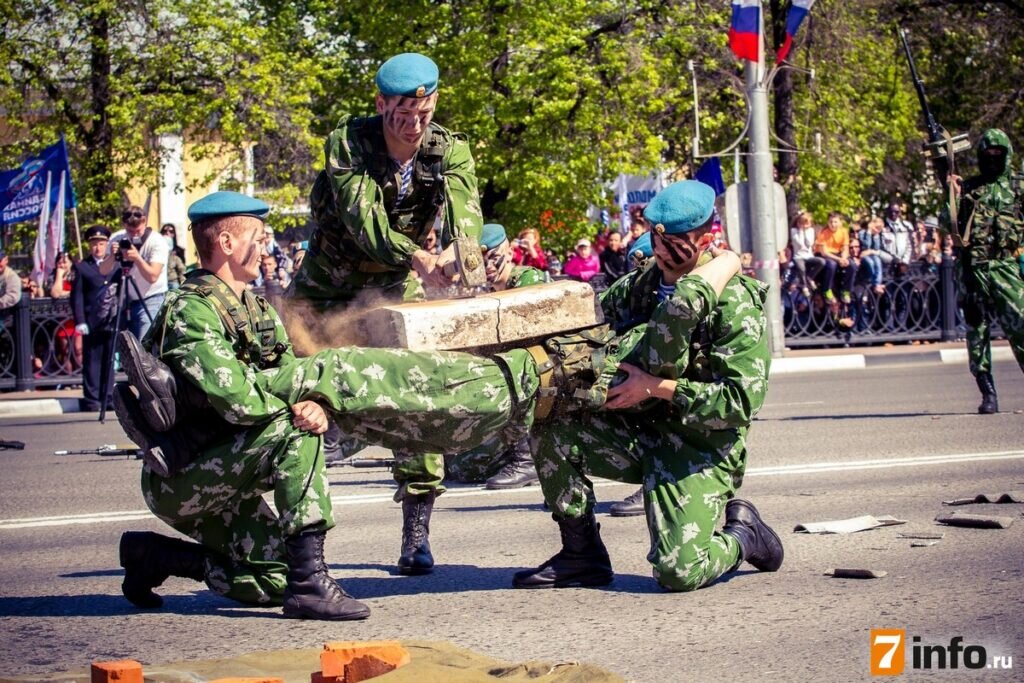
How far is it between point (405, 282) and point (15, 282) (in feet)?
41.9

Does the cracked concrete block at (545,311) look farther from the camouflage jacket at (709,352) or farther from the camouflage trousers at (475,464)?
the camouflage trousers at (475,464)

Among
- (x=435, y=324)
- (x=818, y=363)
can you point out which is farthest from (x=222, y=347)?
(x=818, y=363)

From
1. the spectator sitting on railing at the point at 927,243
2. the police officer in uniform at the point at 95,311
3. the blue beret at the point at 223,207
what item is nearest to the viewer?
the blue beret at the point at 223,207

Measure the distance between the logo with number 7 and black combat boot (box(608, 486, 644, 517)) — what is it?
3.05 m

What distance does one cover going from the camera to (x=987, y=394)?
13.1 m

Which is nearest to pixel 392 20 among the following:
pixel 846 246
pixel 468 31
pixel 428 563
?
pixel 468 31

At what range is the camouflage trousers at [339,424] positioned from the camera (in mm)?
5738

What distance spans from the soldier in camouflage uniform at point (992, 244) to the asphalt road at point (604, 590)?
4.66 feet

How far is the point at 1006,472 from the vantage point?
9562mm

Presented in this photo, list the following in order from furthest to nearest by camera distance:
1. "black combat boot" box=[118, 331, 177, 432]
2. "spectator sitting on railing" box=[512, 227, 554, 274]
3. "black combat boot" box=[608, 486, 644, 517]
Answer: "spectator sitting on railing" box=[512, 227, 554, 274]
"black combat boot" box=[608, 486, 644, 517]
"black combat boot" box=[118, 331, 177, 432]

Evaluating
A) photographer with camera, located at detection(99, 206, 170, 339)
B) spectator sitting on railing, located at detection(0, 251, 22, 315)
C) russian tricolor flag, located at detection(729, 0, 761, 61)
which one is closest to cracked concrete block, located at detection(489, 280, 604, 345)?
photographer with camera, located at detection(99, 206, 170, 339)

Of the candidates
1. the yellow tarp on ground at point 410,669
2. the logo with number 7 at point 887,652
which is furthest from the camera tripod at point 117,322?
the logo with number 7 at point 887,652

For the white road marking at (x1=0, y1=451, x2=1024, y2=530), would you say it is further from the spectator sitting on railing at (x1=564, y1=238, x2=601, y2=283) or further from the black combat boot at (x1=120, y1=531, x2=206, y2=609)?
the spectator sitting on railing at (x1=564, y1=238, x2=601, y2=283)

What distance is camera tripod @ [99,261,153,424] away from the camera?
14.9 meters
